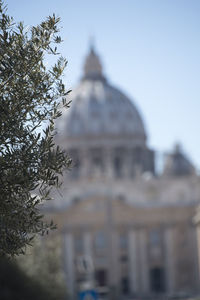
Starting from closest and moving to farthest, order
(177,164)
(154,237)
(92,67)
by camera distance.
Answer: (154,237) → (177,164) → (92,67)

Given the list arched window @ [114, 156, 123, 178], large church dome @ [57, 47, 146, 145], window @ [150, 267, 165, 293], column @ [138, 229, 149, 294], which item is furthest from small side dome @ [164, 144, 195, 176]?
window @ [150, 267, 165, 293]

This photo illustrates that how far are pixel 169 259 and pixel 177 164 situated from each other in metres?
21.5

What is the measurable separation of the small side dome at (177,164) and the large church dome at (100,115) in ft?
27.4

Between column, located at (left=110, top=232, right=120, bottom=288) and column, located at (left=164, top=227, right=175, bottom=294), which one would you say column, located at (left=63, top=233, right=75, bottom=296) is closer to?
column, located at (left=110, top=232, right=120, bottom=288)

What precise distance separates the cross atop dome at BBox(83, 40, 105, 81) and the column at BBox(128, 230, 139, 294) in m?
43.6

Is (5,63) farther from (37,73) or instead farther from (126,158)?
(126,158)

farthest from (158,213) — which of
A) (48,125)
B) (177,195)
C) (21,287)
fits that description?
(48,125)

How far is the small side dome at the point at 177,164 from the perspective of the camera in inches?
3684

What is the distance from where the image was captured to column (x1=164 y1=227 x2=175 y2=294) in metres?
75.5

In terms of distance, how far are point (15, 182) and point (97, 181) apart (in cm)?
7143

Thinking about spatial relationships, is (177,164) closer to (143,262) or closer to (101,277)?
(143,262)

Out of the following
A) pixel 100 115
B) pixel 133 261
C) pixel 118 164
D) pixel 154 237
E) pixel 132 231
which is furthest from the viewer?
pixel 100 115

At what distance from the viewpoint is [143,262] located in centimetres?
7631

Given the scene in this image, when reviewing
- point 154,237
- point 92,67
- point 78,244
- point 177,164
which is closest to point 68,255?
point 78,244
